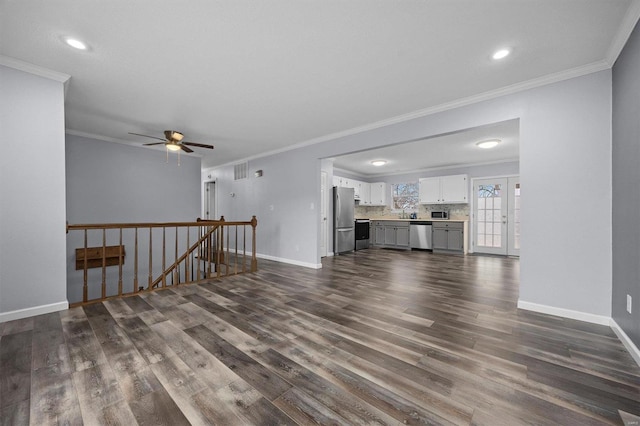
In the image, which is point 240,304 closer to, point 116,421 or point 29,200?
point 116,421

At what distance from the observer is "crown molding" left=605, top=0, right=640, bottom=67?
1.84m

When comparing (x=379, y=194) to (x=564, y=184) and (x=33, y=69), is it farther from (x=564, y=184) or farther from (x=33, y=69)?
(x=33, y=69)

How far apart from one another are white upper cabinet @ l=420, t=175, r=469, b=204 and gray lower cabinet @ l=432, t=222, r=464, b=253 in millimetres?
736

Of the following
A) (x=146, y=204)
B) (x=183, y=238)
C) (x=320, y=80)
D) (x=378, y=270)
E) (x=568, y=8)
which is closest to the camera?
(x=568, y=8)

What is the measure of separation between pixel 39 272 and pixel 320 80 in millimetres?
3481

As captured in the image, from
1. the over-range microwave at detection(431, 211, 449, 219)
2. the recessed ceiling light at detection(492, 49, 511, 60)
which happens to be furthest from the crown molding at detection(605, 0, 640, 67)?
the over-range microwave at detection(431, 211, 449, 219)

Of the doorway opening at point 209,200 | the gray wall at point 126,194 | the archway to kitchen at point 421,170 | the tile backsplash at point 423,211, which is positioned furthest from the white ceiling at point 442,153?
the doorway opening at point 209,200

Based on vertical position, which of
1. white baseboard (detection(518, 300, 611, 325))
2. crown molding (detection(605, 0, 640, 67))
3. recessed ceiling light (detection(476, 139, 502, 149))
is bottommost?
white baseboard (detection(518, 300, 611, 325))

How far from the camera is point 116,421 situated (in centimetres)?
132

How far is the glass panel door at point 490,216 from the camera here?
273 inches

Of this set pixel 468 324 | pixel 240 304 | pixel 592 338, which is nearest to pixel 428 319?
pixel 468 324

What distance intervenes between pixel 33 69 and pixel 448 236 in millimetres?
8112

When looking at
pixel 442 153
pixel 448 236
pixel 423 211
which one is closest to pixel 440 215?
pixel 423 211

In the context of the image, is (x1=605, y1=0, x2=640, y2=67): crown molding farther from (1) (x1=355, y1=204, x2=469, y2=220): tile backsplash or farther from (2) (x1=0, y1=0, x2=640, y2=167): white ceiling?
(1) (x1=355, y1=204, x2=469, y2=220): tile backsplash
